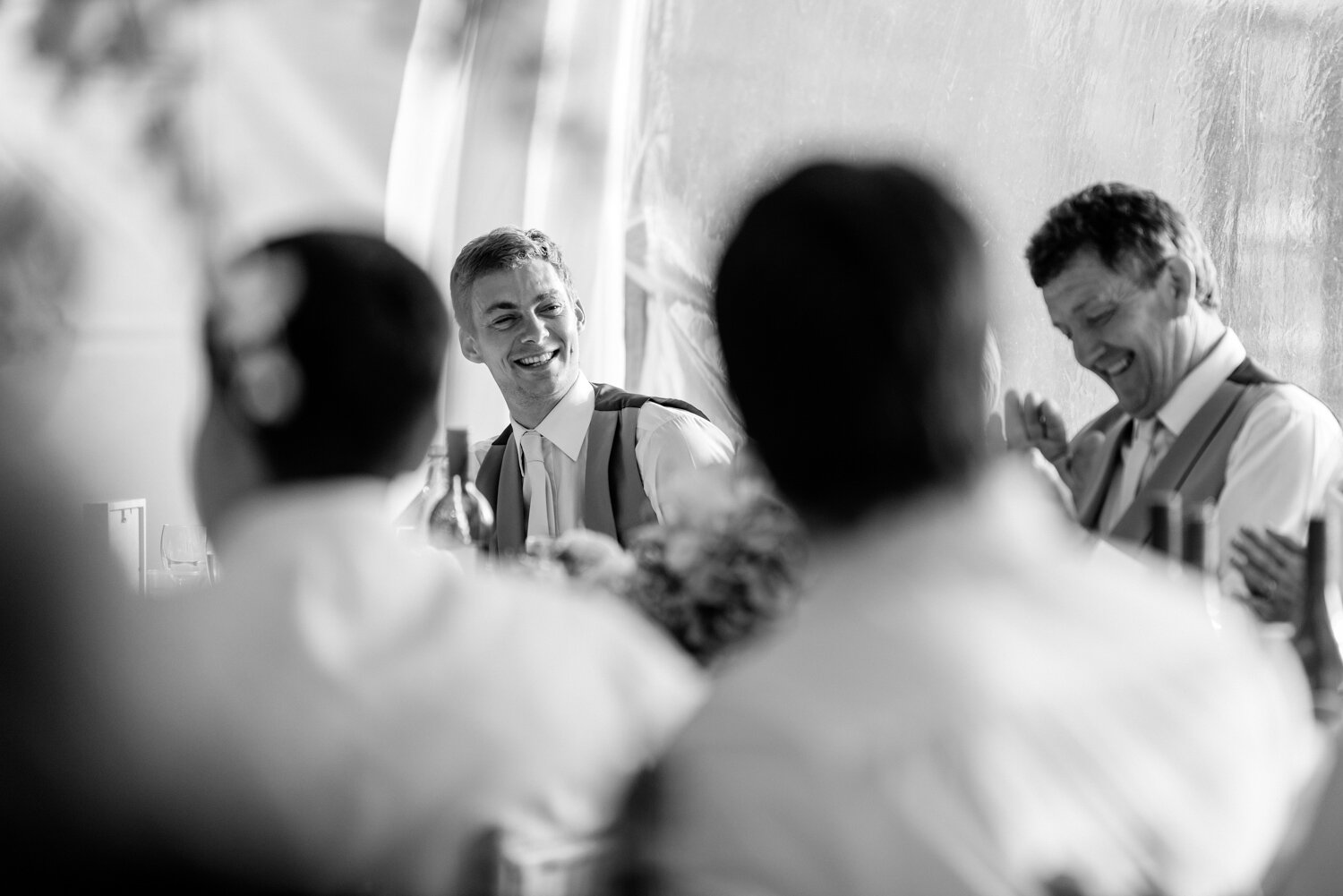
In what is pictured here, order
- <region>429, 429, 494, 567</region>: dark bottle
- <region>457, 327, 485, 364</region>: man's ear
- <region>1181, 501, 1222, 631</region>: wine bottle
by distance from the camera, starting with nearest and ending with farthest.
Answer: <region>1181, 501, 1222, 631</region>: wine bottle → <region>429, 429, 494, 567</region>: dark bottle → <region>457, 327, 485, 364</region>: man's ear

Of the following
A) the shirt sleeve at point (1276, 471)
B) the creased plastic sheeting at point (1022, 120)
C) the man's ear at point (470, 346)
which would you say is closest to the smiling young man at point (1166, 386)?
the shirt sleeve at point (1276, 471)

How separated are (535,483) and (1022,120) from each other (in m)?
2.53

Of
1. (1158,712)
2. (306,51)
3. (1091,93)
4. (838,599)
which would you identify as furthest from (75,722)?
(1091,93)

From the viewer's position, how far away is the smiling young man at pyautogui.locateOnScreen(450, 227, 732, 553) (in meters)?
3.41

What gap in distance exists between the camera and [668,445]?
11.1ft

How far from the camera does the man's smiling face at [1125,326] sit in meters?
2.65

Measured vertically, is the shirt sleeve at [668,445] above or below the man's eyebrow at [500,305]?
below

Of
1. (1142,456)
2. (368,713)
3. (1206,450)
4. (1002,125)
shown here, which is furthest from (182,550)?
(1002,125)

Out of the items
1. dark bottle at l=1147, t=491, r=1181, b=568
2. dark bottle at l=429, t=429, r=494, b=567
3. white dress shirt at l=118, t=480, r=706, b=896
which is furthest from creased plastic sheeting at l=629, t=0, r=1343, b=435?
white dress shirt at l=118, t=480, r=706, b=896

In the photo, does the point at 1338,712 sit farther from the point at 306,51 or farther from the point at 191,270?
the point at 306,51

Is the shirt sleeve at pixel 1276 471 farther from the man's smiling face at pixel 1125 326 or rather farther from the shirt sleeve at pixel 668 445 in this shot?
the shirt sleeve at pixel 668 445

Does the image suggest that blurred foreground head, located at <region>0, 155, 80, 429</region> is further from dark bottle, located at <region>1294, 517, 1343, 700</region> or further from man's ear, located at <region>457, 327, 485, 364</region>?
man's ear, located at <region>457, 327, 485, 364</region>

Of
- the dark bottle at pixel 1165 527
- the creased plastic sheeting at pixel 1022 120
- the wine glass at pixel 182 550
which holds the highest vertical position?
the creased plastic sheeting at pixel 1022 120

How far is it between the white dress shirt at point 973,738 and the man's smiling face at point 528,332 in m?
2.56
